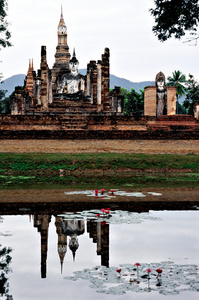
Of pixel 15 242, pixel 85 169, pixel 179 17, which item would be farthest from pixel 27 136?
pixel 15 242

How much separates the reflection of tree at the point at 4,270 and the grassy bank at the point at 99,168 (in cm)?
853

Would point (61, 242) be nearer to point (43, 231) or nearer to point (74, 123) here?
point (43, 231)

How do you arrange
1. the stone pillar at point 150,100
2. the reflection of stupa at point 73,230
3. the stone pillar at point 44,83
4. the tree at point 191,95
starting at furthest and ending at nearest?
1. the tree at point 191,95
2. the stone pillar at point 150,100
3. the stone pillar at point 44,83
4. the reflection of stupa at point 73,230

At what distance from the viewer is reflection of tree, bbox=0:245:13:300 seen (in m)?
4.52

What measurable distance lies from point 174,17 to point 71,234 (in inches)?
499

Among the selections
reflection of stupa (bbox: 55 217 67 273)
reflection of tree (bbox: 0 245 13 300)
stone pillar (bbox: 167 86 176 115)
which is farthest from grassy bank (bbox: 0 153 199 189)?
stone pillar (bbox: 167 86 176 115)

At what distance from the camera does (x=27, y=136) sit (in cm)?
2162

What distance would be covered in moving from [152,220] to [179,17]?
461 inches

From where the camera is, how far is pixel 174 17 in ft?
58.7

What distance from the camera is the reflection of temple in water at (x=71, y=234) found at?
5.87 metres

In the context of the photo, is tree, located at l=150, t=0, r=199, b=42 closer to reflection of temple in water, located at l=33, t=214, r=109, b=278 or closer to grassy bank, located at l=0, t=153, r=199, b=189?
grassy bank, located at l=0, t=153, r=199, b=189

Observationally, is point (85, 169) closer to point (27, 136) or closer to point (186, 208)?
point (27, 136)

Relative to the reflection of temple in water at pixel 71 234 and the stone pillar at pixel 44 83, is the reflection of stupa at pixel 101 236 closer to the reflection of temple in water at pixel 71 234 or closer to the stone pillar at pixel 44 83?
the reflection of temple in water at pixel 71 234

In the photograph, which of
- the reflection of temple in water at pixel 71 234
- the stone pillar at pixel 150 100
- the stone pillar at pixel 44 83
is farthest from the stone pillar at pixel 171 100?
the reflection of temple in water at pixel 71 234
